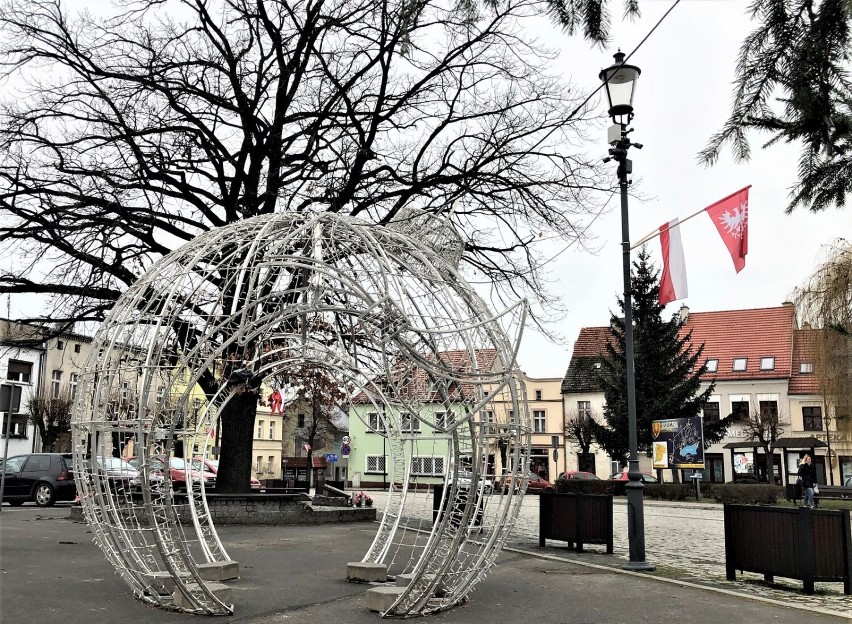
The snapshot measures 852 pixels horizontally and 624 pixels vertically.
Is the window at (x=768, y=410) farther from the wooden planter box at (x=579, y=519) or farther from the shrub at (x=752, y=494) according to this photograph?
the wooden planter box at (x=579, y=519)

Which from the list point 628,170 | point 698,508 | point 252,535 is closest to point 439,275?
point 628,170

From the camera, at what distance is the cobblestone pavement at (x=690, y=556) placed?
8281mm

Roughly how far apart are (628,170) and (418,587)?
6990 millimetres

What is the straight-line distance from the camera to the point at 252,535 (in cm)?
1355

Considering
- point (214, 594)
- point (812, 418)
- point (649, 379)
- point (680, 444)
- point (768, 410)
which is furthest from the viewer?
point (812, 418)

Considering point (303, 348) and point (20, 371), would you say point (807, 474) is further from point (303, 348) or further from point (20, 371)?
point (20, 371)

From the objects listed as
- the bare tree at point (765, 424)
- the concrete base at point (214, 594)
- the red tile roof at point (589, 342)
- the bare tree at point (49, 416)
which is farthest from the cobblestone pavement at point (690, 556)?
the red tile roof at point (589, 342)

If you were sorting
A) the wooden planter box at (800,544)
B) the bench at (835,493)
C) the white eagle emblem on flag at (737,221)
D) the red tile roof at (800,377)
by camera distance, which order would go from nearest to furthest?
the wooden planter box at (800,544) < the white eagle emblem on flag at (737,221) < the bench at (835,493) < the red tile roof at (800,377)

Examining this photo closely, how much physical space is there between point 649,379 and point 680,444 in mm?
8376

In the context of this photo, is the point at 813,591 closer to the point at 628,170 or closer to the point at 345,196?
the point at 628,170

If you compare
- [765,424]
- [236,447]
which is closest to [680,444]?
[236,447]

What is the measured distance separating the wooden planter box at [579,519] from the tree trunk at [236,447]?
7100mm

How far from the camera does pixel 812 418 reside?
45.7 meters

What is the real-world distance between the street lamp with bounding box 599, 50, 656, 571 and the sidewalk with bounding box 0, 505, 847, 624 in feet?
2.18
